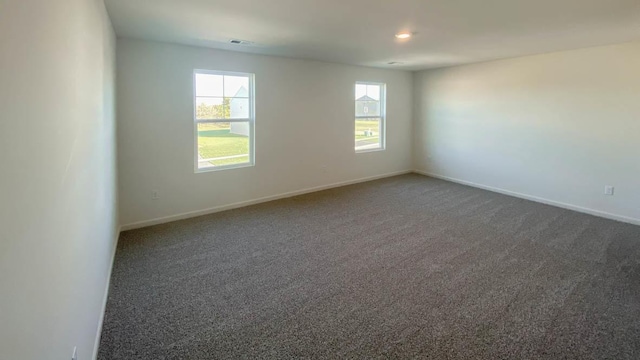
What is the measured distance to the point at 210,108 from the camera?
192 inches

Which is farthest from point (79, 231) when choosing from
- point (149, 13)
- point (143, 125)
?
point (143, 125)

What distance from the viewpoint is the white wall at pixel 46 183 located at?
2.73ft

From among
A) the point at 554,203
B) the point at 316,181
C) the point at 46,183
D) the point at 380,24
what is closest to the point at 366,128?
the point at 316,181

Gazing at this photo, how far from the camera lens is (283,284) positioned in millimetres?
2918

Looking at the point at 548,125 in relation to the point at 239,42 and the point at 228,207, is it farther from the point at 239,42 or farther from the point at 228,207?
the point at 228,207

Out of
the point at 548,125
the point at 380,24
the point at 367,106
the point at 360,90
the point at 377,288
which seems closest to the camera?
the point at 377,288

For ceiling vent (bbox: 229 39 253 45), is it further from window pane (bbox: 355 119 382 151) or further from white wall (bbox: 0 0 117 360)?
window pane (bbox: 355 119 382 151)

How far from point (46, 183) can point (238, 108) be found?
414 cm

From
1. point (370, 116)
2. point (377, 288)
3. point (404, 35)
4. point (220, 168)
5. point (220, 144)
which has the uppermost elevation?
point (404, 35)

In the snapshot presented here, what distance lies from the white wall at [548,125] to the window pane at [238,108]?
4098 mm

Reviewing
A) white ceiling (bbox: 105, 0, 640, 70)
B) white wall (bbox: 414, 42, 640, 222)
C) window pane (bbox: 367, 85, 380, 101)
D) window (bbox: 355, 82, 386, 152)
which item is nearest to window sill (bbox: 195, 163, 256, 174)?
white ceiling (bbox: 105, 0, 640, 70)

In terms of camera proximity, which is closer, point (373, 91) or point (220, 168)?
point (220, 168)

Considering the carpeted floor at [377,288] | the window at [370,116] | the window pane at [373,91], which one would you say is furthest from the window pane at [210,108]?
the window pane at [373,91]

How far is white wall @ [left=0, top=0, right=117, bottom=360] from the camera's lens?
2.73 feet
